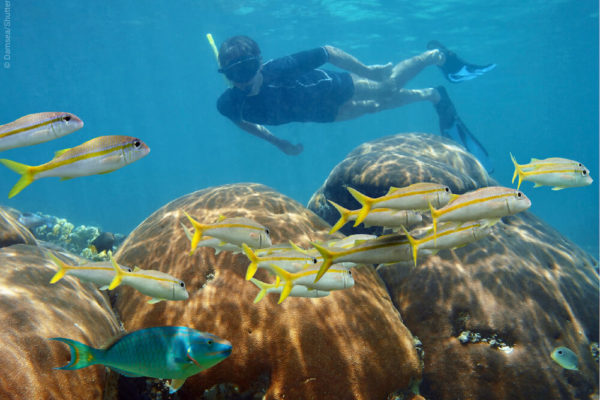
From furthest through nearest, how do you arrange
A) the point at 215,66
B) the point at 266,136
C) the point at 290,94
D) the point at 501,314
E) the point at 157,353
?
the point at 215,66 < the point at 266,136 < the point at 290,94 < the point at 501,314 < the point at 157,353

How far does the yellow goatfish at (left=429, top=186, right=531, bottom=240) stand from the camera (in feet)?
7.81

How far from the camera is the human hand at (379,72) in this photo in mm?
11242

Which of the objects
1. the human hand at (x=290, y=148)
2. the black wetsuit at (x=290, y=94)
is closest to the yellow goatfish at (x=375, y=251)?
the black wetsuit at (x=290, y=94)

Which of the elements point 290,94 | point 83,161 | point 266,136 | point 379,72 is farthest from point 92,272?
point 379,72

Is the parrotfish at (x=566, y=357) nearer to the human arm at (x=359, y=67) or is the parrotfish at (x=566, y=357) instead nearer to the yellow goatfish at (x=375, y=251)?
the yellow goatfish at (x=375, y=251)

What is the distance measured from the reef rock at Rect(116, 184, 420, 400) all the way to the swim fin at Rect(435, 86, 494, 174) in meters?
8.00

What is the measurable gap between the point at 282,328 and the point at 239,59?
708 centimetres

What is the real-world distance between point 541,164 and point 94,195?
92469 millimetres

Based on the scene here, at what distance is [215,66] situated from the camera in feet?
166

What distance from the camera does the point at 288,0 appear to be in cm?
2806

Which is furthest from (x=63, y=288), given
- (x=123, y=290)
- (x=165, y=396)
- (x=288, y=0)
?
(x=288, y=0)

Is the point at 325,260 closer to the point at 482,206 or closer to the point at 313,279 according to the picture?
the point at 313,279

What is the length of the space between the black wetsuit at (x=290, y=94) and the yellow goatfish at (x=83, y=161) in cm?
747

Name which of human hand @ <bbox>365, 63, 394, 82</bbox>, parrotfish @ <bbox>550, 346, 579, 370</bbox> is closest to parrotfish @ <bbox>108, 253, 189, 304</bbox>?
parrotfish @ <bbox>550, 346, 579, 370</bbox>
